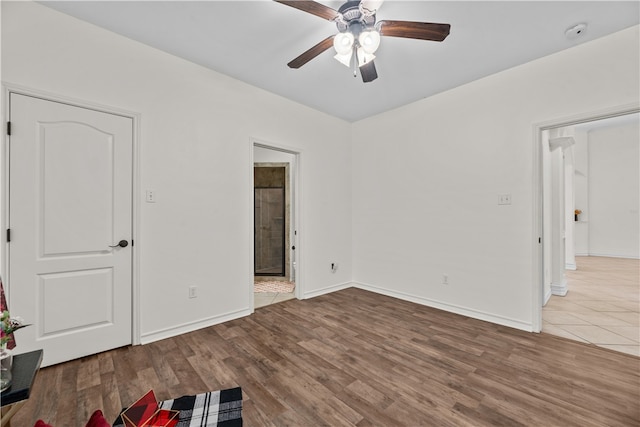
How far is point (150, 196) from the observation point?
2586 millimetres

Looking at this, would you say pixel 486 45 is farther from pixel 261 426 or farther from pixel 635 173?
pixel 635 173

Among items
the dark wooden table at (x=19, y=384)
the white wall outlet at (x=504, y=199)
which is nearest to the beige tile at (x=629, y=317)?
the white wall outlet at (x=504, y=199)

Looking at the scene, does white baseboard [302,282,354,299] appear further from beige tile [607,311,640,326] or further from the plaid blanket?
beige tile [607,311,640,326]

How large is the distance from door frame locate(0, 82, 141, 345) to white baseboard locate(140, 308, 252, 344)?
9cm

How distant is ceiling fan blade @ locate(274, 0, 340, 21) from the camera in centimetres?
162

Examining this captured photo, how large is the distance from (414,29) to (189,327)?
3.28 metres

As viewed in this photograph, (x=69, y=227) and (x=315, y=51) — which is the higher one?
(x=315, y=51)

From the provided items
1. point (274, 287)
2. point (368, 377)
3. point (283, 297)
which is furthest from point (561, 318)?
point (274, 287)

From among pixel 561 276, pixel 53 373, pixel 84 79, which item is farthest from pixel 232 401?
pixel 561 276

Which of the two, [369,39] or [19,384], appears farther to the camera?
[369,39]

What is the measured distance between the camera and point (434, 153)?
3.59 meters

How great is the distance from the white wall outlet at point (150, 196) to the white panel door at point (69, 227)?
0.43ft

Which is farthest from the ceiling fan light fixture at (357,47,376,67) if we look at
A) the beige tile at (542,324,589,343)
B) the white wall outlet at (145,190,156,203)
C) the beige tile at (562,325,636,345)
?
the beige tile at (562,325,636,345)

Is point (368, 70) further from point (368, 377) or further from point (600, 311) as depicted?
point (600, 311)
